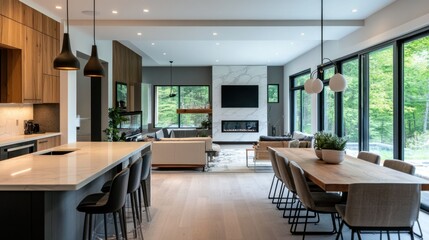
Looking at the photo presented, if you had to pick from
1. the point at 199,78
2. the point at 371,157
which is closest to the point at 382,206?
the point at 371,157

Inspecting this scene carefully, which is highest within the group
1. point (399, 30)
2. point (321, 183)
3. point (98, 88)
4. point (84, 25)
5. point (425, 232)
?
point (84, 25)

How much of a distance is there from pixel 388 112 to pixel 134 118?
714cm

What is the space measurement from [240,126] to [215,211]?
922 centimetres

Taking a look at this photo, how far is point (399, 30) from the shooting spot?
5363 mm

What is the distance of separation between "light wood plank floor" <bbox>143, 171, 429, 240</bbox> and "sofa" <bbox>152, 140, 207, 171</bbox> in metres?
0.64

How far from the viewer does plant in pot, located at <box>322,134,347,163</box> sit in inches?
156

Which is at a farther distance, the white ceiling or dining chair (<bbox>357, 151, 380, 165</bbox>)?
the white ceiling

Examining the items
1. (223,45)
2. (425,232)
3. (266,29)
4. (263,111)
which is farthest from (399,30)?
(263,111)

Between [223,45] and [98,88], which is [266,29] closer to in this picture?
[223,45]

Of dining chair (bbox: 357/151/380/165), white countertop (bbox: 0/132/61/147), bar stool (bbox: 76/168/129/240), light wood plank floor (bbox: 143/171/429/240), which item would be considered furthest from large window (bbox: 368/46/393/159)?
white countertop (bbox: 0/132/61/147)

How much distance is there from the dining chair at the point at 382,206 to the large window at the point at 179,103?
461 inches

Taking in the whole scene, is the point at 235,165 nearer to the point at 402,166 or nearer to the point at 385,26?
the point at 385,26

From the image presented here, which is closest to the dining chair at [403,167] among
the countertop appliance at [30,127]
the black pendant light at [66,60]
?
the black pendant light at [66,60]

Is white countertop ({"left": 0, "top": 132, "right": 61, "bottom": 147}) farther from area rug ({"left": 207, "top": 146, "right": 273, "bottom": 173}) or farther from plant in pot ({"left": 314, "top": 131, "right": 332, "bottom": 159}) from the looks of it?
plant in pot ({"left": 314, "top": 131, "right": 332, "bottom": 159})
